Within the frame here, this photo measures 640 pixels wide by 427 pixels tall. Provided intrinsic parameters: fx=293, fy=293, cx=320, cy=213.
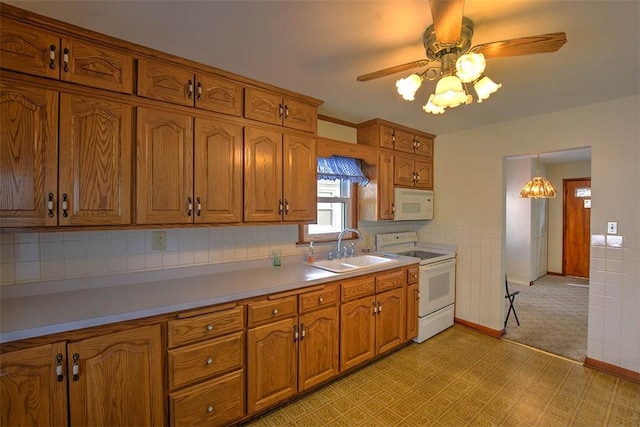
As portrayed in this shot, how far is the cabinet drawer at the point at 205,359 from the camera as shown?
1589 mm

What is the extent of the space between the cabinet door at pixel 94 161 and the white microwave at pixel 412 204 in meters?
2.49

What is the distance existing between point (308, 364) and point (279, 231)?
43.1 inches

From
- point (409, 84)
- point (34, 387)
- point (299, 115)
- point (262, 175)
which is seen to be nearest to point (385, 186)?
point (299, 115)

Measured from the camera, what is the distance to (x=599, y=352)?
2.52 m

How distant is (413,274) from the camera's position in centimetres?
290

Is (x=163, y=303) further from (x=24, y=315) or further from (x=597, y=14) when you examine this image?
(x=597, y=14)

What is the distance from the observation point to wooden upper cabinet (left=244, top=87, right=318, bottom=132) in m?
2.14

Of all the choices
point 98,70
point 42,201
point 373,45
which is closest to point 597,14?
point 373,45

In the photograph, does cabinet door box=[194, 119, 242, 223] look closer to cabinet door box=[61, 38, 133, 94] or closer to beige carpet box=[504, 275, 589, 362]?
cabinet door box=[61, 38, 133, 94]

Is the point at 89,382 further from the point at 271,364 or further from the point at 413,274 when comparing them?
the point at 413,274

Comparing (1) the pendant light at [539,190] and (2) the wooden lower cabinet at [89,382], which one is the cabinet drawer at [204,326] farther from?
(1) the pendant light at [539,190]

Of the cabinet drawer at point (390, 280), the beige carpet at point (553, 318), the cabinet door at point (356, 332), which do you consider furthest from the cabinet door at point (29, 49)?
the beige carpet at point (553, 318)

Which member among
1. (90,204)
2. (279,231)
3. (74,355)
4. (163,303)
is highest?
(90,204)

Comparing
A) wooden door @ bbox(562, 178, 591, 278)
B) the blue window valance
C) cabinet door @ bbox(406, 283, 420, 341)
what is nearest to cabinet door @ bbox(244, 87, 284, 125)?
the blue window valance
